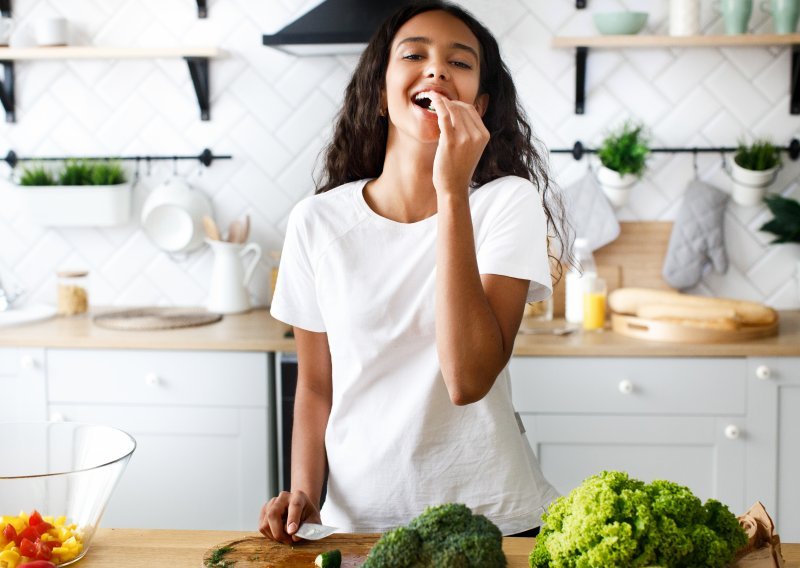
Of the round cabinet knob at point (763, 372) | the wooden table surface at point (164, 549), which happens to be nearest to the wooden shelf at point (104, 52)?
the round cabinet knob at point (763, 372)

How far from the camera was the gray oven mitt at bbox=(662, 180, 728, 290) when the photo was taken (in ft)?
9.51

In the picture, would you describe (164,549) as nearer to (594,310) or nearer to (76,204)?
(594,310)

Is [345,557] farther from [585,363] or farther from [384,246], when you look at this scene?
[585,363]

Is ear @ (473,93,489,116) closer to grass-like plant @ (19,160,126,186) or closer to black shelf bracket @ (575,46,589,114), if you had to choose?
black shelf bracket @ (575,46,589,114)

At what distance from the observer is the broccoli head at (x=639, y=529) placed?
2.94ft

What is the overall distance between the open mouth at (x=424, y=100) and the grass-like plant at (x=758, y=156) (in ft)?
5.69

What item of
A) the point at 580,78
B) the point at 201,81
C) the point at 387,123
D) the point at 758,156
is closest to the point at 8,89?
the point at 201,81

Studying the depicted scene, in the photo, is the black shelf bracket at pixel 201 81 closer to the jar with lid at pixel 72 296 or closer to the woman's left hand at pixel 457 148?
the jar with lid at pixel 72 296

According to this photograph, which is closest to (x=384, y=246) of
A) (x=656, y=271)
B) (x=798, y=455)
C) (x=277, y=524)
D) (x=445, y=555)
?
(x=277, y=524)

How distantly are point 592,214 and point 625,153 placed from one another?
0.73ft

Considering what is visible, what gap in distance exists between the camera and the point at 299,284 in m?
1.52

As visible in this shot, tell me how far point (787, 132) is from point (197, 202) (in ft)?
6.22

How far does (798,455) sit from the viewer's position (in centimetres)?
246

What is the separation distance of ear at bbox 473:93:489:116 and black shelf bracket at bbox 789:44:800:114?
1631 millimetres
